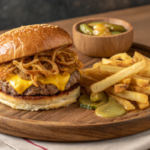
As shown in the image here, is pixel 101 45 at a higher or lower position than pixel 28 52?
lower

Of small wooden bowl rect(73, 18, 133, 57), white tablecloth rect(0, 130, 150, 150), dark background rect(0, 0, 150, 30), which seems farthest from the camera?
dark background rect(0, 0, 150, 30)

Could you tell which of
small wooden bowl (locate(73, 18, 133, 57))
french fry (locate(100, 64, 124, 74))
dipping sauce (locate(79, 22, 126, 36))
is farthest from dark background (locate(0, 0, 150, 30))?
french fry (locate(100, 64, 124, 74))

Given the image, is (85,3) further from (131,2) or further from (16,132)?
(16,132)

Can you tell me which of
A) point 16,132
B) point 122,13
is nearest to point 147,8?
point 122,13

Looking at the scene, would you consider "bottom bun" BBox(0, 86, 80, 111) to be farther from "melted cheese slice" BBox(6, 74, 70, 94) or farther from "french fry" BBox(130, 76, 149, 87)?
"french fry" BBox(130, 76, 149, 87)

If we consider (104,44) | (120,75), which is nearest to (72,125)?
(120,75)

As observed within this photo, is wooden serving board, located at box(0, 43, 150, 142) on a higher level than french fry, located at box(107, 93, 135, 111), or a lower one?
lower
